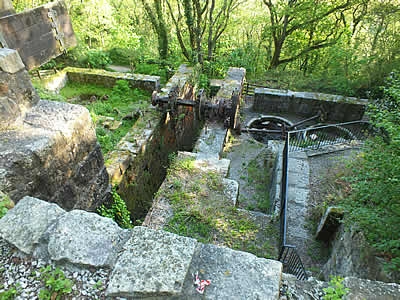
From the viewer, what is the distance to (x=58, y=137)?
2.81 metres

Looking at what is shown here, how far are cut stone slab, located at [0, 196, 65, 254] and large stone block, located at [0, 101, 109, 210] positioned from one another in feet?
1.79

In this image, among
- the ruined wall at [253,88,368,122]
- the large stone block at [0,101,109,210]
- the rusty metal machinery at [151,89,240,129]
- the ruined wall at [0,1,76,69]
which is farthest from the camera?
the ruined wall at [253,88,368,122]

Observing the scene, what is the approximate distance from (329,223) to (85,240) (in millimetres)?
4218

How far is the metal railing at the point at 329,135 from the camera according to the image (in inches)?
289

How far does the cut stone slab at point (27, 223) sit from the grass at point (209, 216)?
2.12 meters

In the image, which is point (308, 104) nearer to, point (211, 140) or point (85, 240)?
point (211, 140)

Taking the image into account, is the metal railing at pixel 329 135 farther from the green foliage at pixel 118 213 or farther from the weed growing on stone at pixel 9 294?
the weed growing on stone at pixel 9 294

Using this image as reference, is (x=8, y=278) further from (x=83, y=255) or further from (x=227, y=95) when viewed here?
(x=227, y=95)

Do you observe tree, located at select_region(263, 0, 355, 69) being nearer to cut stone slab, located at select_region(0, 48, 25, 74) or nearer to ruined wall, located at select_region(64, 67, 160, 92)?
ruined wall, located at select_region(64, 67, 160, 92)

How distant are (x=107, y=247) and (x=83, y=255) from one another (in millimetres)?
152

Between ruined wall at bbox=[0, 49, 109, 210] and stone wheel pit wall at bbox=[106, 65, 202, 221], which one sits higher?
ruined wall at bbox=[0, 49, 109, 210]

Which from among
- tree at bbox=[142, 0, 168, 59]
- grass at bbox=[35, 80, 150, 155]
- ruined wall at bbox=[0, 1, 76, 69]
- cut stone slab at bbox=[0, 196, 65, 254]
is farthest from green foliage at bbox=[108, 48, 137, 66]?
cut stone slab at bbox=[0, 196, 65, 254]

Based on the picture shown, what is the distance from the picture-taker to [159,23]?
10.6 meters

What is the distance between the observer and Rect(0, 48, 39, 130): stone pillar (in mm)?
2596
